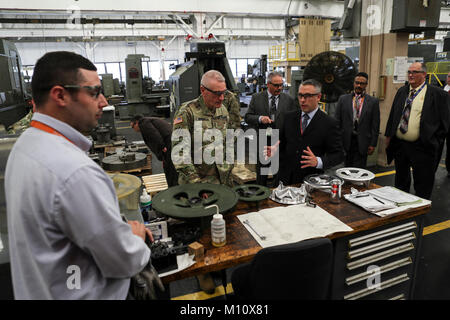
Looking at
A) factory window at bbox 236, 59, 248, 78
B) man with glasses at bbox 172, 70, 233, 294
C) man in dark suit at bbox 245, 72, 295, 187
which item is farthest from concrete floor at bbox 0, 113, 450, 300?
factory window at bbox 236, 59, 248, 78

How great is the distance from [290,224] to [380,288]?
79cm

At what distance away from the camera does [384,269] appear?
1.90 m

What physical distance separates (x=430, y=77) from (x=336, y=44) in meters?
10.5

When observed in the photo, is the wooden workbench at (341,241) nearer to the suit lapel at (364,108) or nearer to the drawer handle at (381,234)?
the drawer handle at (381,234)

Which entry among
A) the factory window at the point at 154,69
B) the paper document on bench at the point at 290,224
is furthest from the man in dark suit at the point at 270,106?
the factory window at the point at 154,69

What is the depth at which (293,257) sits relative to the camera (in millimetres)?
1236

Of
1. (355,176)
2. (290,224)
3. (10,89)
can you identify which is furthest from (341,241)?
(10,89)

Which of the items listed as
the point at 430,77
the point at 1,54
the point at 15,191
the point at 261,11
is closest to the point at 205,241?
the point at 15,191

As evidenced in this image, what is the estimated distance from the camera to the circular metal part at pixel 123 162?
456cm

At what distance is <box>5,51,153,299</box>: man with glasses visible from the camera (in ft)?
2.89

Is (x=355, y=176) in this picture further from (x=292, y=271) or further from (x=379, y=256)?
(x=292, y=271)

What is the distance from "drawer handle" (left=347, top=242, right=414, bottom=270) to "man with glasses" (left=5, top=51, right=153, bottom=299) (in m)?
1.32

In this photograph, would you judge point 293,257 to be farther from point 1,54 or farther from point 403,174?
point 1,54

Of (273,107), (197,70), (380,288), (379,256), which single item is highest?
(197,70)
